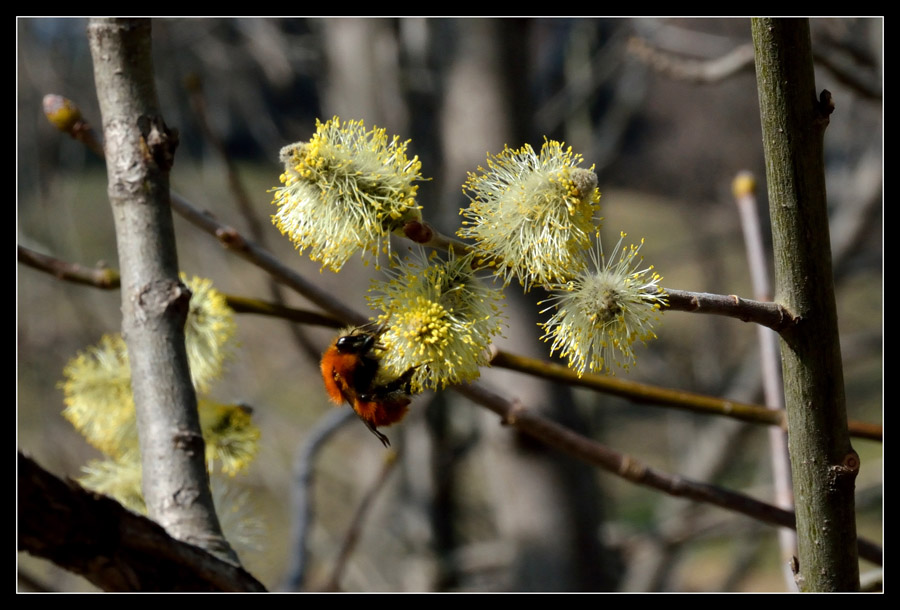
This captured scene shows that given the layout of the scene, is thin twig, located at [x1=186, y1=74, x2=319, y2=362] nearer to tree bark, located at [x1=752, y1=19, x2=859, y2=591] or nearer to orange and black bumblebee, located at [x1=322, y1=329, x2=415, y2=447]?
orange and black bumblebee, located at [x1=322, y1=329, x2=415, y2=447]

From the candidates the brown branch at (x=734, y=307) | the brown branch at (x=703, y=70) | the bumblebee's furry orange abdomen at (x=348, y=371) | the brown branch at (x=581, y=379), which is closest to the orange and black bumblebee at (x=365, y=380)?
the bumblebee's furry orange abdomen at (x=348, y=371)

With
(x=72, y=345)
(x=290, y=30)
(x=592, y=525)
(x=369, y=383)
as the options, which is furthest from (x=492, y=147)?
(x=72, y=345)

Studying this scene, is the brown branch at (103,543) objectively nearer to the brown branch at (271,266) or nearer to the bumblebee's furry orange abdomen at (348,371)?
the bumblebee's furry orange abdomen at (348,371)

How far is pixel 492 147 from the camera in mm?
2115

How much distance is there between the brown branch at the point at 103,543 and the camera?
23.3 inches

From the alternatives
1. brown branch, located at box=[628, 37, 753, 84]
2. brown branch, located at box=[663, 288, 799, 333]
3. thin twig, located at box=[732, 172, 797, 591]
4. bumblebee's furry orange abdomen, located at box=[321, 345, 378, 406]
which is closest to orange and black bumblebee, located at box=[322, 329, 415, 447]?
bumblebee's furry orange abdomen, located at box=[321, 345, 378, 406]

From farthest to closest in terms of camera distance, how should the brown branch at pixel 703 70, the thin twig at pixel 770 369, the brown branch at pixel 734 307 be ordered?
the brown branch at pixel 703 70 → the thin twig at pixel 770 369 → the brown branch at pixel 734 307

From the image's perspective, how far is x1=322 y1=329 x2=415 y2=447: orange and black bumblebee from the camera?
76 cm

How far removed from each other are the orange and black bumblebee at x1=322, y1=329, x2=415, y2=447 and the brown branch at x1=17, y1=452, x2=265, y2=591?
187 millimetres

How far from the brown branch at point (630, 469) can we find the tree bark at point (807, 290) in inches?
11.1

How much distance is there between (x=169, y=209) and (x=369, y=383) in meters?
0.31

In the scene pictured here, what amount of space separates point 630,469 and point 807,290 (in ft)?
1.40

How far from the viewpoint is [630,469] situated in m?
0.97

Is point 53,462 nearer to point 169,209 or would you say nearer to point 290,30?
point 290,30
